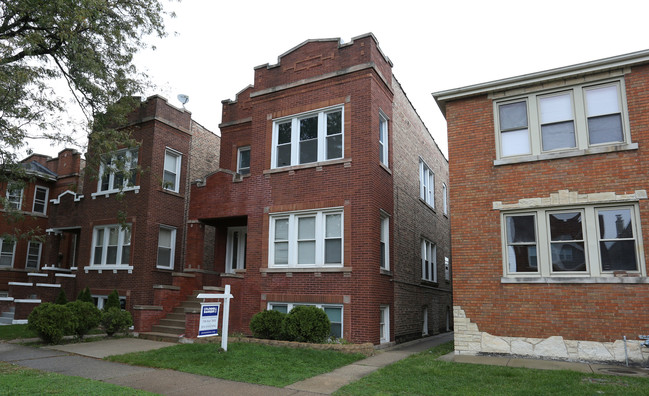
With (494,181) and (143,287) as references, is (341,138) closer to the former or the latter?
(494,181)

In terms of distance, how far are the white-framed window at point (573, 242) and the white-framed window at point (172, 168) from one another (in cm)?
1313

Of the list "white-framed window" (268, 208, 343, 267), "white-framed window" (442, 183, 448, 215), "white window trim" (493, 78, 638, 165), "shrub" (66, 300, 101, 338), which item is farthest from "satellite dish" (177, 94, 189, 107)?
"white window trim" (493, 78, 638, 165)

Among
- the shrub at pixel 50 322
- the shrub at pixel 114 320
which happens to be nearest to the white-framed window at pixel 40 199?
the shrub at pixel 114 320

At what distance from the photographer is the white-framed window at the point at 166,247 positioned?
18.4 metres

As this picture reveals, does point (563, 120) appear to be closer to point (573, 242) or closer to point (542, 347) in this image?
point (573, 242)

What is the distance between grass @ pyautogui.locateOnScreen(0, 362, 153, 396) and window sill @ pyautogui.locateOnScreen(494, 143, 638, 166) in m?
9.35

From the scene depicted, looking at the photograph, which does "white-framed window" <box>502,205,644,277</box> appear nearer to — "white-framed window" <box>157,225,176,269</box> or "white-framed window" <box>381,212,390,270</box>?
"white-framed window" <box>381,212,390,270</box>

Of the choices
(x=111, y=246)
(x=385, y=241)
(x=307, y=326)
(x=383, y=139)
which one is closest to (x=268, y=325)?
(x=307, y=326)

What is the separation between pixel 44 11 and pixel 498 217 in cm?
1210

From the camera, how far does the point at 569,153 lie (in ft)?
35.8

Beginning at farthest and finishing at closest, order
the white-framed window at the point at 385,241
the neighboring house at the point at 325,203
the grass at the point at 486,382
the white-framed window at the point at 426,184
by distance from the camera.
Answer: the white-framed window at the point at 426,184 < the white-framed window at the point at 385,241 < the neighboring house at the point at 325,203 < the grass at the point at 486,382

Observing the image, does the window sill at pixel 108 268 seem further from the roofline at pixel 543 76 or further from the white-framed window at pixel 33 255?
the roofline at pixel 543 76

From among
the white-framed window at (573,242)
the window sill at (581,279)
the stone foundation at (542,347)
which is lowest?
the stone foundation at (542,347)

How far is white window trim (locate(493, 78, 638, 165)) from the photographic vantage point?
10.6 metres
